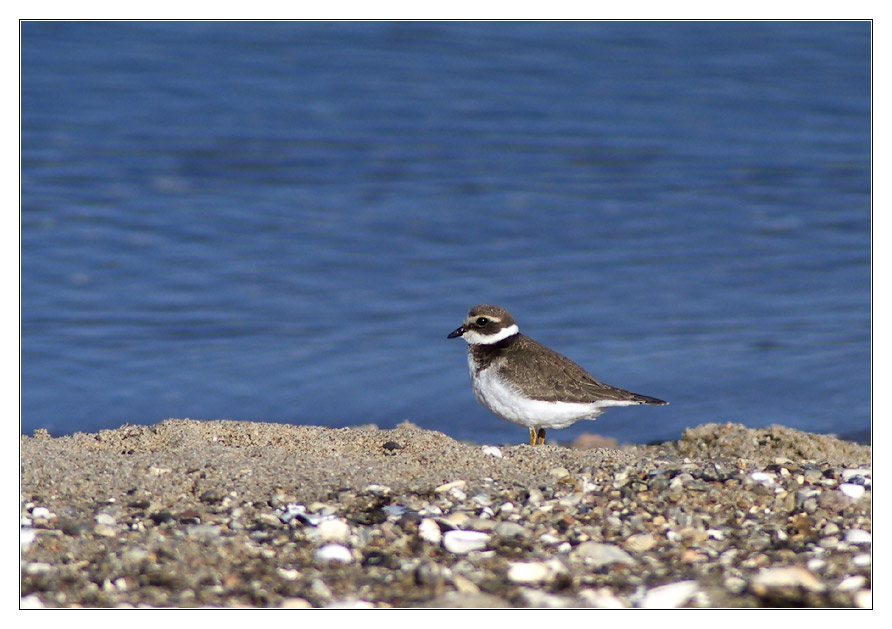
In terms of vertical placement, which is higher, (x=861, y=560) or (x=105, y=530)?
(x=105, y=530)

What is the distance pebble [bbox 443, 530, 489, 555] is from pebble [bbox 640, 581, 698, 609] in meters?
0.83

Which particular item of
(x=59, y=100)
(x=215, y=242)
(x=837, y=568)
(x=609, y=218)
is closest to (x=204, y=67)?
(x=59, y=100)

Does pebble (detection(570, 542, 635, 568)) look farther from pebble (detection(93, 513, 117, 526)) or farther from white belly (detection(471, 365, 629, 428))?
white belly (detection(471, 365, 629, 428))

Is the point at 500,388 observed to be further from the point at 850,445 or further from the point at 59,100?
the point at 59,100

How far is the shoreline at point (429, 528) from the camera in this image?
4.47 meters

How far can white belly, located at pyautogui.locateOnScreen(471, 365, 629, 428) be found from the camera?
7.53 metres

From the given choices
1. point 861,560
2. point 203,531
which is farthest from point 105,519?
point 861,560

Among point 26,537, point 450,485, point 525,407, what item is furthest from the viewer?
point 525,407

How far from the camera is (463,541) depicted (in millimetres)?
4934

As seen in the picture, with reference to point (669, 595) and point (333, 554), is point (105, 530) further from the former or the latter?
point (669, 595)

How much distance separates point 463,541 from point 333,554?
0.58 m

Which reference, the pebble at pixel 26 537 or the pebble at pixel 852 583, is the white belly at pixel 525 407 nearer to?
the pebble at pixel 852 583

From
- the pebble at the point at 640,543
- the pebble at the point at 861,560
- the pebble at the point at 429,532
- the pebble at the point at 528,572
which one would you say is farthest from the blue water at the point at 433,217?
the pebble at the point at 528,572

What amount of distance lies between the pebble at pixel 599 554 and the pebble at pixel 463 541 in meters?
0.40
